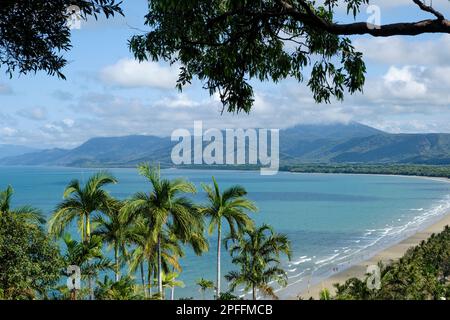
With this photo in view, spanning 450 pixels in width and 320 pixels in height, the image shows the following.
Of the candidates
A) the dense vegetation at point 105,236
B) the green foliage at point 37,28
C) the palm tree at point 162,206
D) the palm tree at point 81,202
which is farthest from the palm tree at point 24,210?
the green foliage at point 37,28

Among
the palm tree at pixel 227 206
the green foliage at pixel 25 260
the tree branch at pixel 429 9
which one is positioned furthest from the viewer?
the palm tree at pixel 227 206

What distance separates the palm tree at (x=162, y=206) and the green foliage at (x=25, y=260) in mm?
5349

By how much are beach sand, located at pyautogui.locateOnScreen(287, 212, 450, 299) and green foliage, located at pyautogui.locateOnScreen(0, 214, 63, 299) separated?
37.4 meters

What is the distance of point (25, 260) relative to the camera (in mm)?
16500

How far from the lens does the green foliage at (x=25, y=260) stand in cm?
1608

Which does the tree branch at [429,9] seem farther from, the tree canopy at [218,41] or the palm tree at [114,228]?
the palm tree at [114,228]

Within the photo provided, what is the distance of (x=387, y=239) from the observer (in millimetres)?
93250

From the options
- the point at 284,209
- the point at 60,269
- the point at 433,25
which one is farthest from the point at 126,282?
the point at 284,209

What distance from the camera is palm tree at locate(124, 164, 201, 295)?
22.7 metres

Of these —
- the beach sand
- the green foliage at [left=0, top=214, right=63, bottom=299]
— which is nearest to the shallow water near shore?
the beach sand

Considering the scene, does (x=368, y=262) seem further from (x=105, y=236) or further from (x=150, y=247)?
(x=150, y=247)

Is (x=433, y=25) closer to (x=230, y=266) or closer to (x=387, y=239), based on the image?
(x=230, y=266)

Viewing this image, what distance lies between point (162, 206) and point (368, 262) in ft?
179
